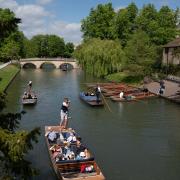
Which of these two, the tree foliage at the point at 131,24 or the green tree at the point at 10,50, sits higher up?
the tree foliage at the point at 131,24

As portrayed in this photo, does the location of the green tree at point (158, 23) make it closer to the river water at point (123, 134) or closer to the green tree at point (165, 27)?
the green tree at point (165, 27)

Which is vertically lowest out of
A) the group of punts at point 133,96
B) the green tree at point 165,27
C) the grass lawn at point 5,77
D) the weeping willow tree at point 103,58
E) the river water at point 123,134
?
the river water at point 123,134

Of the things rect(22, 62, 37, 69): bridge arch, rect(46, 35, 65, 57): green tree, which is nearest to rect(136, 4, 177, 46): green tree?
rect(22, 62, 37, 69): bridge arch

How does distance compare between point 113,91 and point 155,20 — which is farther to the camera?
point 155,20

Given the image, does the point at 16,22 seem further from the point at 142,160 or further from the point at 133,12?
the point at 133,12

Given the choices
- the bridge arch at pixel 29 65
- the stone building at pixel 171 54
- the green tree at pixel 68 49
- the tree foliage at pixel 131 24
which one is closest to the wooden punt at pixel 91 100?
the stone building at pixel 171 54

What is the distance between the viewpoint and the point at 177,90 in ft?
118

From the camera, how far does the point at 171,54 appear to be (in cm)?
5009

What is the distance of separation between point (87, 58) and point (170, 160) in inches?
1440

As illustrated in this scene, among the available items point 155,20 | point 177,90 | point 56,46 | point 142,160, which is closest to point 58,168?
point 142,160

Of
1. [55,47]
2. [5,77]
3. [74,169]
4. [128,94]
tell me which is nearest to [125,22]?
[5,77]

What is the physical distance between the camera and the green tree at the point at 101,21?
71375mm

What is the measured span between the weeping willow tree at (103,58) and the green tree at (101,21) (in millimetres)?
17289

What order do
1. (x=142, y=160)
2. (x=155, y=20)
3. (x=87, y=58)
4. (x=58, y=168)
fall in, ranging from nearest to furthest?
1. (x=58, y=168)
2. (x=142, y=160)
3. (x=87, y=58)
4. (x=155, y=20)
